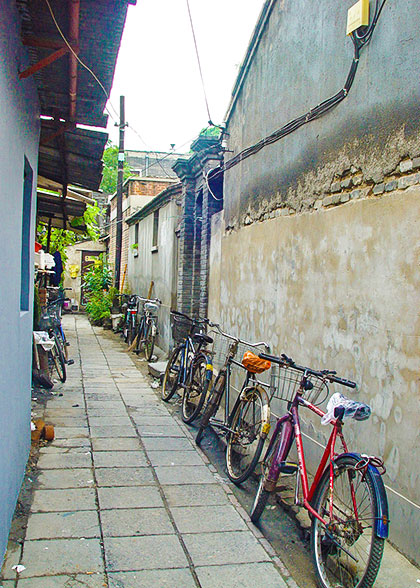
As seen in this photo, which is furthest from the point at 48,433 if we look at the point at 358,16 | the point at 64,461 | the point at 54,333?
the point at 358,16

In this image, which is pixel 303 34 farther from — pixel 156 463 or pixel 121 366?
pixel 121 366

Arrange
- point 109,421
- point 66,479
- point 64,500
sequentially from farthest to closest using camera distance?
point 109,421 → point 66,479 → point 64,500

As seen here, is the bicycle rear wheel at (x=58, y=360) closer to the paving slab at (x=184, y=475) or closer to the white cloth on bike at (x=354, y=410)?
the paving slab at (x=184, y=475)

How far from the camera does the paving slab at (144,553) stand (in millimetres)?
3291

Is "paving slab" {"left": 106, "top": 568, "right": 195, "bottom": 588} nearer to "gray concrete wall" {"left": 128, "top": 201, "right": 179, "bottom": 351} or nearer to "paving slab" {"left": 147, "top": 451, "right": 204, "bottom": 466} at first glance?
"paving slab" {"left": 147, "top": 451, "right": 204, "bottom": 466}

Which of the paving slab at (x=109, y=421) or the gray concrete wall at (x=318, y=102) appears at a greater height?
the gray concrete wall at (x=318, y=102)

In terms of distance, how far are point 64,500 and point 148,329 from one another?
8162mm

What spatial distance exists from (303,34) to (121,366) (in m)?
7.34

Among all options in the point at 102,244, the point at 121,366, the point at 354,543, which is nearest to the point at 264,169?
the point at 354,543

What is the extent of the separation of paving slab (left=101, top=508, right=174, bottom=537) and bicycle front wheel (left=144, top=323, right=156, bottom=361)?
740cm

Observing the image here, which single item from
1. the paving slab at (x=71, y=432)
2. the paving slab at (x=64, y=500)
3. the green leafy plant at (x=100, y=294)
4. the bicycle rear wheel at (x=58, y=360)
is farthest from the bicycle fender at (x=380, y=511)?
the green leafy plant at (x=100, y=294)

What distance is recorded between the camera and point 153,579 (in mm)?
3135

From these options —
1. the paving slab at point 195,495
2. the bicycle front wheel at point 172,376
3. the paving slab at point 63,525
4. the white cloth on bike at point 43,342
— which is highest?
the white cloth on bike at point 43,342

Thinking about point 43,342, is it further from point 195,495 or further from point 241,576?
point 241,576
